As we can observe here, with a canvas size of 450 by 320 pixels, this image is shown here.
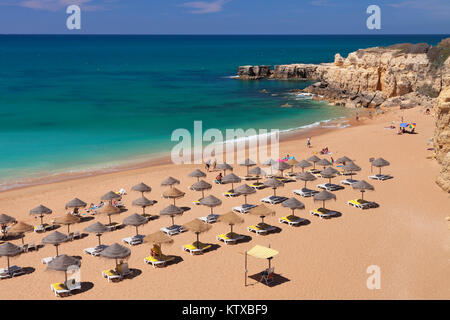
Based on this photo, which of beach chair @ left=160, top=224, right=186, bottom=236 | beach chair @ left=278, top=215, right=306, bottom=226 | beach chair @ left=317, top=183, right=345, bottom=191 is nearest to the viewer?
beach chair @ left=160, top=224, right=186, bottom=236

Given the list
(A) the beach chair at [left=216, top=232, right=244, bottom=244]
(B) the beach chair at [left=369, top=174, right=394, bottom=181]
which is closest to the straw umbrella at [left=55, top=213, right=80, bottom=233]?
(A) the beach chair at [left=216, top=232, right=244, bottom=244]

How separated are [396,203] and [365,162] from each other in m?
8.47

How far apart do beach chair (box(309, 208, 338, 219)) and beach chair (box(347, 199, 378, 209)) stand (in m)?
1.39

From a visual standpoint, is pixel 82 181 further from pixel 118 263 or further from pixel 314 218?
pixel 314 218

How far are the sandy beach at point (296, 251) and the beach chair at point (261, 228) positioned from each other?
1.13 feet

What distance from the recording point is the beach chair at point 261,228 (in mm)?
19359

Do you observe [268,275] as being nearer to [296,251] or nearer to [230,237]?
[296,251]

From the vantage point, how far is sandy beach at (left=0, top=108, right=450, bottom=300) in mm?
14867

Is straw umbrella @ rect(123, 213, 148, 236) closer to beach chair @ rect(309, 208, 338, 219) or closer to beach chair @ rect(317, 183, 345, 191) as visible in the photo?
beach chair @ rect(309, 208, 338, 219)

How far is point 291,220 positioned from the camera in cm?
2031

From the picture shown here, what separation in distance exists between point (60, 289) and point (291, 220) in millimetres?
10193
